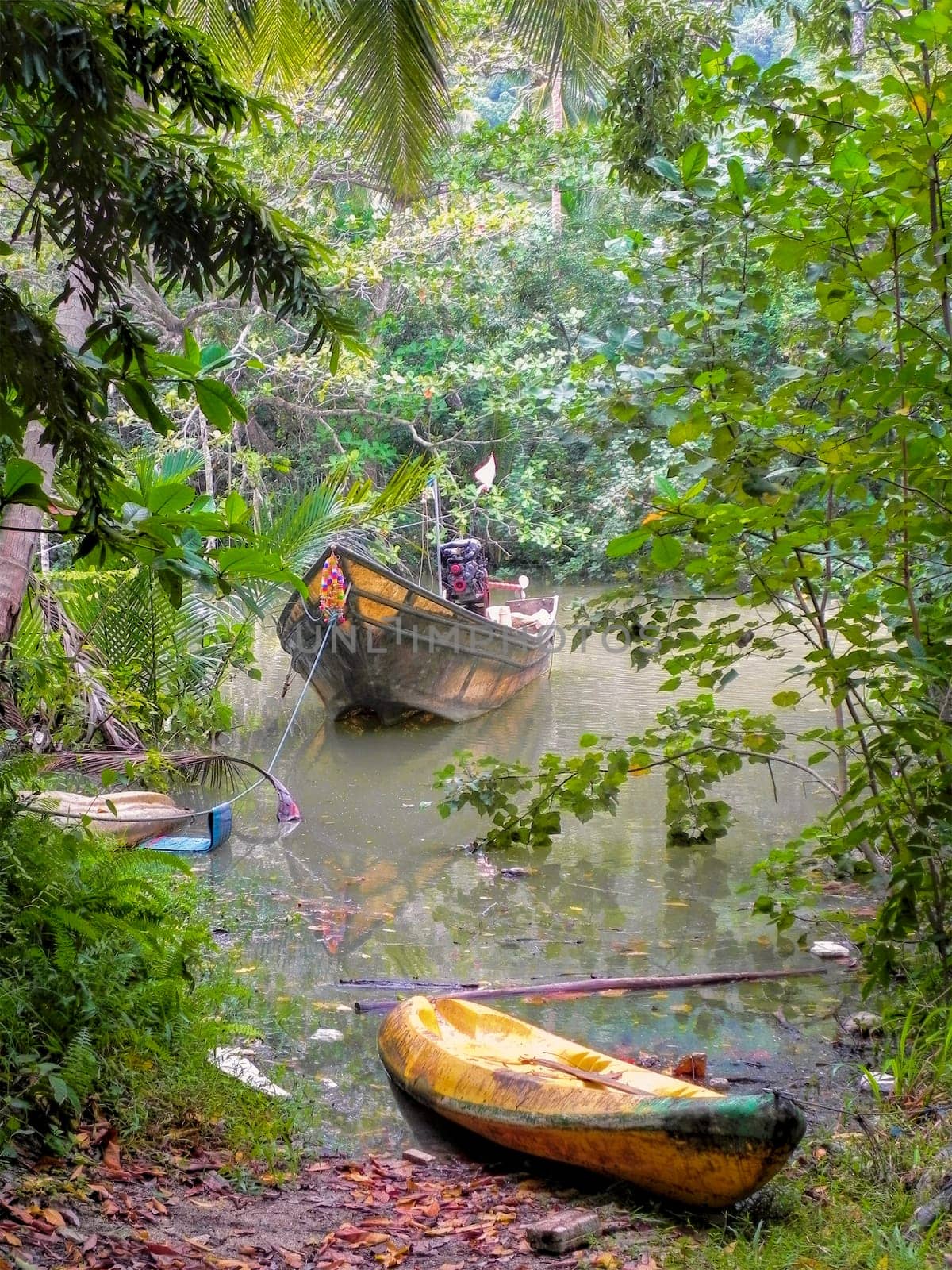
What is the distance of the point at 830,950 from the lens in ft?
18.8

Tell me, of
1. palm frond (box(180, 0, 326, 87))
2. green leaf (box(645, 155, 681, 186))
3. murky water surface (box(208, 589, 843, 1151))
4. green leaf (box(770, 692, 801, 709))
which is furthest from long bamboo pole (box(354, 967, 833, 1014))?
palm frond (box(180, 0, 326, 87))

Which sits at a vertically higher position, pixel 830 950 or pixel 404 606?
pixel 404 606

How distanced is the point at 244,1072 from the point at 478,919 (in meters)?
2.53

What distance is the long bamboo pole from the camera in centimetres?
521

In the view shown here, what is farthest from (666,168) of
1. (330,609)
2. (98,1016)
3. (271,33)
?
(330,609)

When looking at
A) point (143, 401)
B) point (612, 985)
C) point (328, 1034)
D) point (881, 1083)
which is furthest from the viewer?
point (612, 985)

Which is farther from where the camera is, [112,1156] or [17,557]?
[17,557]

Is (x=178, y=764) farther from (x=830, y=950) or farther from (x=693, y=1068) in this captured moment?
(x=693, y=1068)

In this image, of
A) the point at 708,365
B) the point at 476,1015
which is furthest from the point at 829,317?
the point at 476,1015

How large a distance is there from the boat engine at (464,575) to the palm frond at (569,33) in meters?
6.52

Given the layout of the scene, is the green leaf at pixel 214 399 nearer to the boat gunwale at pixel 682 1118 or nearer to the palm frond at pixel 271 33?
the boat gunwale at pixel 682 1118

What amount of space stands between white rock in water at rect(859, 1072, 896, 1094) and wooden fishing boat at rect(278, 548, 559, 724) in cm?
781

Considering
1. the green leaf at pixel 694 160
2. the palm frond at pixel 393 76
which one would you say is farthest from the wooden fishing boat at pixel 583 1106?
the palm frond at pixel 393 76

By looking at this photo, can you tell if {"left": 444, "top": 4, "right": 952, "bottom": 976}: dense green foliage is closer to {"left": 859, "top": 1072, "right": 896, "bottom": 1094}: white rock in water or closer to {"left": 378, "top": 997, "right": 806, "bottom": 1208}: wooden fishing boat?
{"left": 859, "top": 1072, "right": 896, "bottom": 1094}: white rock in water
